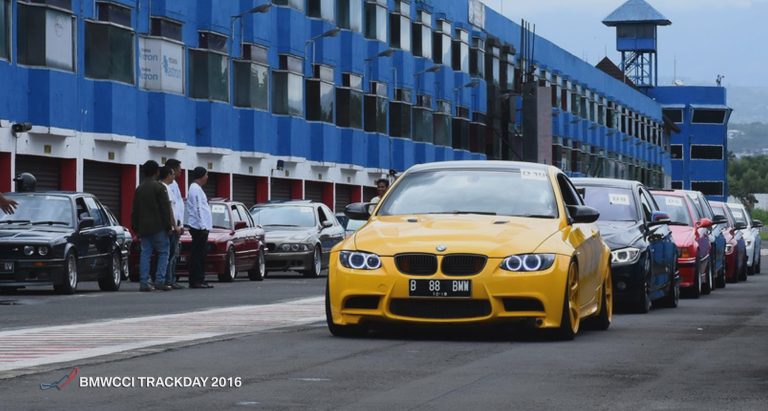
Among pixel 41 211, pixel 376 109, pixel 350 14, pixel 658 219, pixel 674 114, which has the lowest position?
pixel 658 219

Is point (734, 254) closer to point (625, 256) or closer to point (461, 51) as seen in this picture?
point (625, 256)

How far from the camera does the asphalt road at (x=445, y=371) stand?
9.52 meters

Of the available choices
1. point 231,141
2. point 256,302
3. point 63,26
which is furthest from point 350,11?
point 256,302

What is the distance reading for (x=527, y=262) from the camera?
14.0 m

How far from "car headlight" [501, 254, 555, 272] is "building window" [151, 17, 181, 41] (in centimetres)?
3105

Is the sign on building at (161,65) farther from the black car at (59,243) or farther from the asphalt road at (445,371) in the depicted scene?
the asphalt road at (445,371)

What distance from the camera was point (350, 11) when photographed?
6169 centimetres

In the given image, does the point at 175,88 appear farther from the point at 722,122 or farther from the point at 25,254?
the point at 722,122

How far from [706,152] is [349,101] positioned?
9534 cm

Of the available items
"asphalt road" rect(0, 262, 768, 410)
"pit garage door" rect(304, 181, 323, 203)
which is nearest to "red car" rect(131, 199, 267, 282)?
"asphalt road" rect(0, 262, 768, 410)

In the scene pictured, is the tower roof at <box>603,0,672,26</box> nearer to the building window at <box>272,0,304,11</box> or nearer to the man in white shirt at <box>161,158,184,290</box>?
the building window at <box>272,0,304,11</box>

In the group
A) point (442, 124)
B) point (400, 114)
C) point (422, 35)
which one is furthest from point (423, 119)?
point (442, 124)

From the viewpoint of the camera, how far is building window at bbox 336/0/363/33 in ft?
199

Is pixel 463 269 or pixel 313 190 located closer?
pixel 463 269
